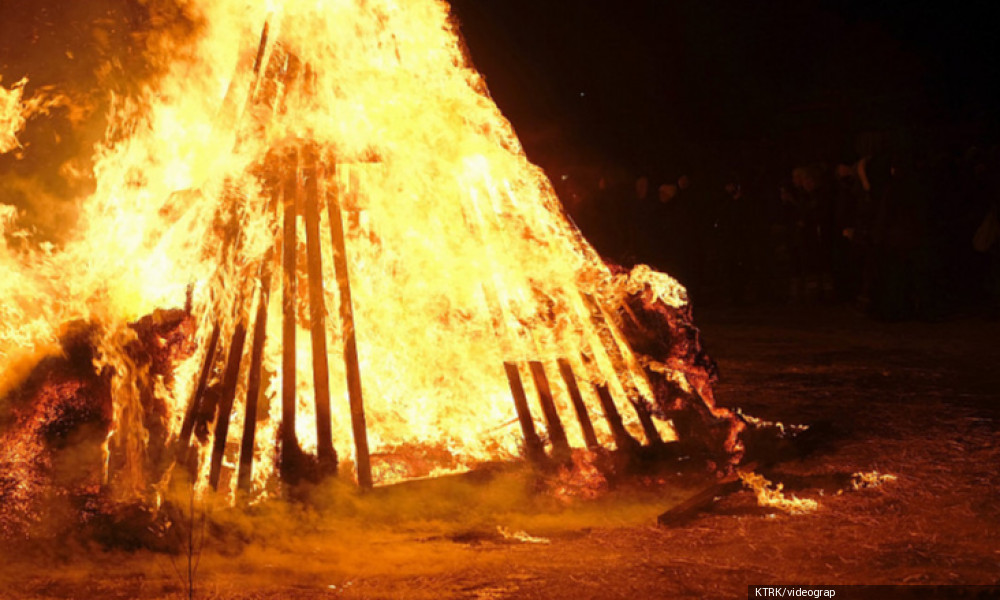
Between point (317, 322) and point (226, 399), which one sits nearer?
point (226, 399)

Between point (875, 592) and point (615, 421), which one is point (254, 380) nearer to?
point (615, 421)

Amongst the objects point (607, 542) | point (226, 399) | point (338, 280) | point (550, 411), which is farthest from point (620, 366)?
point (226, 399)

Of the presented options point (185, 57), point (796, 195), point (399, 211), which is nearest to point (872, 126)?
point (796, 195)

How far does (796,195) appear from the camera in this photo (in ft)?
35.7

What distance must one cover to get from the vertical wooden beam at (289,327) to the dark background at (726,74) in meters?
7.37

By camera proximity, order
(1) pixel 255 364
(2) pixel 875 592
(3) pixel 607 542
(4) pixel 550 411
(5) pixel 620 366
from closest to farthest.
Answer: (2) pixel 875 592 → (3) pixel 607 542 → (1) pixel 255 364 → (4) pixel 550 411 → (5) pixel 620 366

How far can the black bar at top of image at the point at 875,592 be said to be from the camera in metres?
3.04

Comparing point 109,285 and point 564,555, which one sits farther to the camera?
point 109,285

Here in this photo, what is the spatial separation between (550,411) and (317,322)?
4.71ft

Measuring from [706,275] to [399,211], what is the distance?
770cm

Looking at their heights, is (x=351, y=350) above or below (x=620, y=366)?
above

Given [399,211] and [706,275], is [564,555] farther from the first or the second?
[706,275]

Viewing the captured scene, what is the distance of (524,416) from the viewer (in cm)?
452

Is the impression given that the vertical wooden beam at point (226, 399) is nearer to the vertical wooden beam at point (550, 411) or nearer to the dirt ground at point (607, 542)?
the dirt ground at point (607, 542)
